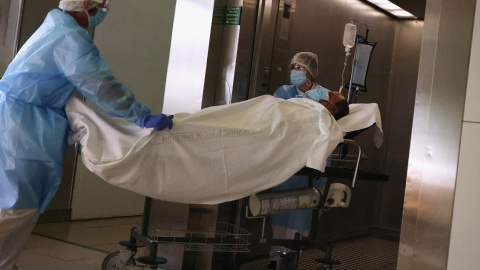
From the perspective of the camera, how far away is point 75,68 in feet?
9.49

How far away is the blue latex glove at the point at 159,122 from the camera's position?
2.89 meters

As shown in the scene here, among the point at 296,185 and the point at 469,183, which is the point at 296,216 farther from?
the point at 469,183

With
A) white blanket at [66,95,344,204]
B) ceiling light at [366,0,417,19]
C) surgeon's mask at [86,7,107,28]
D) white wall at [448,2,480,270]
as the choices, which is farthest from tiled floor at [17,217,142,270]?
ceiling light at [366,0,417,19]

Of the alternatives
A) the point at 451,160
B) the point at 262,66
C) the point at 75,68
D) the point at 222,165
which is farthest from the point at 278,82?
the point at 451,160

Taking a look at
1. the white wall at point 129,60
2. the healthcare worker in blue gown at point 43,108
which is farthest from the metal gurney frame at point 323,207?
the white wall at point 129,60

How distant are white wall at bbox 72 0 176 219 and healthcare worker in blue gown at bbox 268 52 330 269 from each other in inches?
78.6

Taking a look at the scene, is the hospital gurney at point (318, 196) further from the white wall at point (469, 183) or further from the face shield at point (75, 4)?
the face shield at point (75, 4)

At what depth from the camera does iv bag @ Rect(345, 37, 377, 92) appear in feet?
13.8

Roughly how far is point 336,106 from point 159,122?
4.06 feet

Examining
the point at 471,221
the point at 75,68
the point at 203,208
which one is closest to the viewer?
the point at 471,221

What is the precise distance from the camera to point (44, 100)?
303cm

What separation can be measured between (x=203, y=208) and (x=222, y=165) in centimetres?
100

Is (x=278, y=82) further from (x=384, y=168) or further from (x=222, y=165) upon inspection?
(x=384, y=168)

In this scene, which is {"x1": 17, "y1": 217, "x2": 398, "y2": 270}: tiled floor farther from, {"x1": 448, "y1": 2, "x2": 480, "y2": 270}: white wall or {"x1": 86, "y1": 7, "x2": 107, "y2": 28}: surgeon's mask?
{"x1": 448, "y1": 2, "x2": 480, "y2": 270}: white wall
